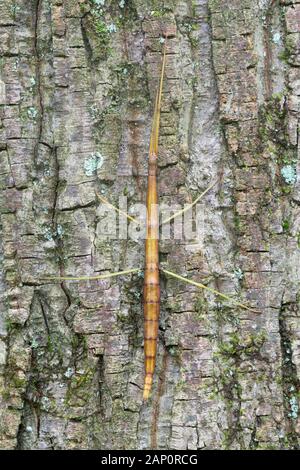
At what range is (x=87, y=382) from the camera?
336 centimetres

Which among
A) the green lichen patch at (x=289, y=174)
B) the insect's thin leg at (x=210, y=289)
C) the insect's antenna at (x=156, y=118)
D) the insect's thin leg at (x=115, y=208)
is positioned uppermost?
the insect's antenna at (x=156, y=118)

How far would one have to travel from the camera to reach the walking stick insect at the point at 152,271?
3344 millimetres

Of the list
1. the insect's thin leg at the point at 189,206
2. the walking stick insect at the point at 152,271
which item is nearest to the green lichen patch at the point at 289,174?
the insect's thin leg at the point at 189,206

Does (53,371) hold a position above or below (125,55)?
below

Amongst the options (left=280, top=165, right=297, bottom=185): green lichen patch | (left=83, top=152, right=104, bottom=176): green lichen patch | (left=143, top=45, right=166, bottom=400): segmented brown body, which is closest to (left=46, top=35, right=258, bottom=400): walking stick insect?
(left=143, top=45, right=166, bottom=400): segmented brown body

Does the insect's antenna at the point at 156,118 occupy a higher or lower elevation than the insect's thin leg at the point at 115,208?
higher

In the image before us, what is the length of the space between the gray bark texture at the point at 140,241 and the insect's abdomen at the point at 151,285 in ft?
0.18

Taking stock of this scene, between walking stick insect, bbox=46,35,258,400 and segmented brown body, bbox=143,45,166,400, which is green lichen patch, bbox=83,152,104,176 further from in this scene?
segmented brown body, bbox=143,45,166,400

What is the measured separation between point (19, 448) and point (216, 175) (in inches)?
58.4

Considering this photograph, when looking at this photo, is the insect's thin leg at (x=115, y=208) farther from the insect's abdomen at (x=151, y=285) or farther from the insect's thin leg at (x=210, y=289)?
the insect's thin leg at (x=210, y=289)

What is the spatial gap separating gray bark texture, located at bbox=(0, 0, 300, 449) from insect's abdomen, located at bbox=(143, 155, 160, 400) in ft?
0.18

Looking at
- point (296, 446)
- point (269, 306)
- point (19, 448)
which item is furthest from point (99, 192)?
point (296, 446)

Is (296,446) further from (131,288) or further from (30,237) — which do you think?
(30,237)

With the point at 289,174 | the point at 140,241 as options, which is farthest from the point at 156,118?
the point at 289,174
